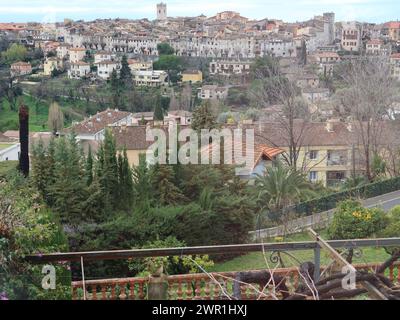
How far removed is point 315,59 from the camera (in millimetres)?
34031

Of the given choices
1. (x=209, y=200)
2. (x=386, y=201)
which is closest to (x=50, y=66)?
(x=386, y=201)

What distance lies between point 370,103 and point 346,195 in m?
3.76

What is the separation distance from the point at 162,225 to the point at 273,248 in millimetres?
4226

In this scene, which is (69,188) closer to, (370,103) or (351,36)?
(370,103)

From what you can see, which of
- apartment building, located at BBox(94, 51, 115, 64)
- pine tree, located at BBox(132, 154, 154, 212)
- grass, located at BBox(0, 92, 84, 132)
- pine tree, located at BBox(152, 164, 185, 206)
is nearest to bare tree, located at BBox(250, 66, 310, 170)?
pine tree, located at BBox(152, 164, 185, 206)

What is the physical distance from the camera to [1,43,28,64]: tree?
31.4m

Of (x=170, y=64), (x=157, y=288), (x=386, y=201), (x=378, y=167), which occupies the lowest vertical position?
(x=386, y=201)

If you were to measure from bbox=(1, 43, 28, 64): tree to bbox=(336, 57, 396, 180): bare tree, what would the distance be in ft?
70.3

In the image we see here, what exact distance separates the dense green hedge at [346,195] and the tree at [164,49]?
3024cm

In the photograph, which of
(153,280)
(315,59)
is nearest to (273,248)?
(153,280)

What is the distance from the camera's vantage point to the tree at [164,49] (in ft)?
129

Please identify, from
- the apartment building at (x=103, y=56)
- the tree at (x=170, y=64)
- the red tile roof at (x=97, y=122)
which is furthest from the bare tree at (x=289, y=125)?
the apartment building at (x=103, y=56)

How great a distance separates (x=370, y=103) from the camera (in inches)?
498

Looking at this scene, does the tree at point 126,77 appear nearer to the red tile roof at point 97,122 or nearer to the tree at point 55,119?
the tree at point 55,119
